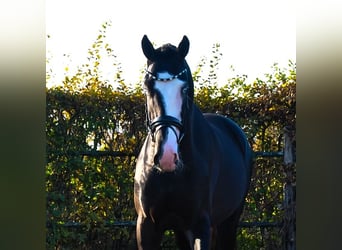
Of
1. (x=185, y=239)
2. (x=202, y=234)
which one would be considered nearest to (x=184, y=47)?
(x=202, y=234)

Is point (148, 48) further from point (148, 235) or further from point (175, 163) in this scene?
point (148, 235)

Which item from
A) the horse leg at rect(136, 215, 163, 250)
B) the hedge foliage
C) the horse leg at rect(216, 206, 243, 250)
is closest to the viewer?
A: the horse leg at rect(136, 215, 163, 250)

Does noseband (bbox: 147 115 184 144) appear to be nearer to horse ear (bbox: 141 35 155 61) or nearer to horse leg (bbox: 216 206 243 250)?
horse ear (bbox: 141 35 155 61)

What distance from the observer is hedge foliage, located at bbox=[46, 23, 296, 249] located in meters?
6.18

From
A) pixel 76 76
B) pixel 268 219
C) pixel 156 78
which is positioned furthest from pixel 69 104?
pixel 156 78

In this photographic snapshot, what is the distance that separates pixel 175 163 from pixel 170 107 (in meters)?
0.31

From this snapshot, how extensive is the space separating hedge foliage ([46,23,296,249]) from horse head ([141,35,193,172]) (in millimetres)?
2620

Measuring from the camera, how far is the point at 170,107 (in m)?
3.37

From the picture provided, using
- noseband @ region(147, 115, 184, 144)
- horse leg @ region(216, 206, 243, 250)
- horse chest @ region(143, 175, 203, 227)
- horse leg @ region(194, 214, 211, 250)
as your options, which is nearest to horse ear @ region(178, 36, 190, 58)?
noseband @ region(147, 115, 184, 144)

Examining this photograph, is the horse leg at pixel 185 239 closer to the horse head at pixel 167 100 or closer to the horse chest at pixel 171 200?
the horse chest at pixel 171 200

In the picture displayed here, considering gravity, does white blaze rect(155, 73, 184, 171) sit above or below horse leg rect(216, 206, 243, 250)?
above

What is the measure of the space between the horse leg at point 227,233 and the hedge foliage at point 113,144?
3.96 feet
